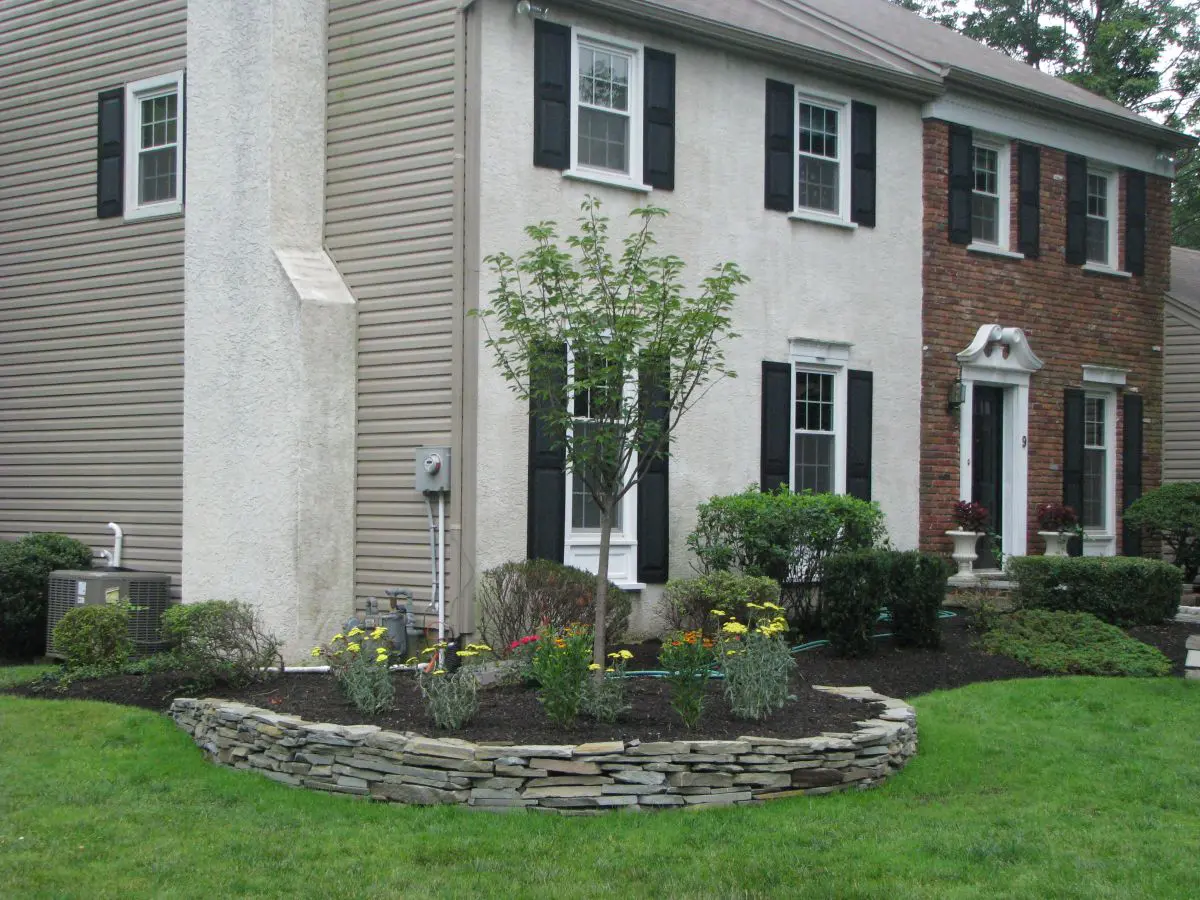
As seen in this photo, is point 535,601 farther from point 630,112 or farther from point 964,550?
point 964,550

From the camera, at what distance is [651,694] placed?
28.8 feet

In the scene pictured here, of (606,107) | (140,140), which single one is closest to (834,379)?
(606,107)

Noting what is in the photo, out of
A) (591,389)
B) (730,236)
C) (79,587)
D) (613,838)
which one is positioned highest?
(730,236)

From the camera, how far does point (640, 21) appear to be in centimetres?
1205

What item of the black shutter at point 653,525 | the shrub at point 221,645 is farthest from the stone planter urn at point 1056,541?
the shrub at point 221,645

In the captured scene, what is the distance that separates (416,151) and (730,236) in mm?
3310

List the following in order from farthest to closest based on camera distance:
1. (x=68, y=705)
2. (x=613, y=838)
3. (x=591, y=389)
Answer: (x=68, y=705)
(x=591, y=389)
(x=613, y=838)

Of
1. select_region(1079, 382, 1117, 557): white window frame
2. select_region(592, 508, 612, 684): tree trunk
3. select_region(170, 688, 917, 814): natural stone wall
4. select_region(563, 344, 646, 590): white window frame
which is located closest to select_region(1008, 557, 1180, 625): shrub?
select_region(563, 344, 646, 590): white window frame

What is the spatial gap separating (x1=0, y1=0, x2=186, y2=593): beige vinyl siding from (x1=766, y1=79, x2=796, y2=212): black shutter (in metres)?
5.77

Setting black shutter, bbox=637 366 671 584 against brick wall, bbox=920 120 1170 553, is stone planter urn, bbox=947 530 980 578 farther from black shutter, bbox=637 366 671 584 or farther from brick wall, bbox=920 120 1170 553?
black shutter, bbox=637 366 671 584

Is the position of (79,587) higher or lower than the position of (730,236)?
lower

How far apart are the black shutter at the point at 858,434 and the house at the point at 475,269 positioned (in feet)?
0.13

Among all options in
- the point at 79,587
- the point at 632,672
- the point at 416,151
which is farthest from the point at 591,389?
the point at 79,587

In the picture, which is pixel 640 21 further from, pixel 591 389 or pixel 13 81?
pixel 13 81
